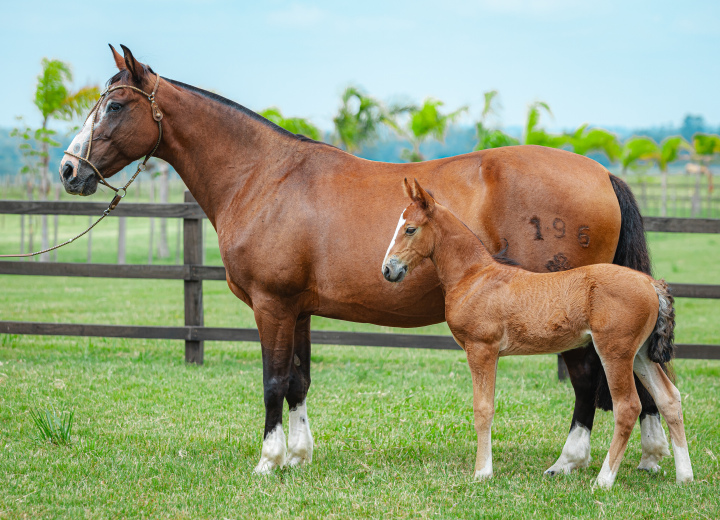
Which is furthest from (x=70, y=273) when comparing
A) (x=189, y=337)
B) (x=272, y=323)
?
(x=272, y=323)

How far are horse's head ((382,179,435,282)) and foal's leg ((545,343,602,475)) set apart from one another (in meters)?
1.27

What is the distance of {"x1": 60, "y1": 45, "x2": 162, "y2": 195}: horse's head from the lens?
4.16 m

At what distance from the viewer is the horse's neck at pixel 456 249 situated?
3.86m

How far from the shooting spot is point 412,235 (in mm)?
3750

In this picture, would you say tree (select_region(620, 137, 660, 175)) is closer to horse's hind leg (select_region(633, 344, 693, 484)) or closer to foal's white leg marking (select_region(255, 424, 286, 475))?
horse's hind leg (select_region(633, 344, 693, 484))

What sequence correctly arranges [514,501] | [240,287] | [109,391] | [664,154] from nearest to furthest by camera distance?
[514,501] < [240,287] < [109,391] < [664,154]

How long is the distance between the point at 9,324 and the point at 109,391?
2.35 metres

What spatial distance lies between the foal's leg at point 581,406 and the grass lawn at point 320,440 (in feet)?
0.33

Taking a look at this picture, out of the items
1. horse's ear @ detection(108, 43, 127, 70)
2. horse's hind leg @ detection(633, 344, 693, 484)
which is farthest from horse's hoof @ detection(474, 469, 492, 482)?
horse's ear @ detection(108, 43, 127, 70)

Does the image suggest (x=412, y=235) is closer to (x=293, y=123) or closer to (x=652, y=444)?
(x=652, y=444)

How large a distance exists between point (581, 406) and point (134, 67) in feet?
11.9

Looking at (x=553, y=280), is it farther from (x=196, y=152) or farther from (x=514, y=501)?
(x=196, y=152)

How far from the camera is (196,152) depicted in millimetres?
4457

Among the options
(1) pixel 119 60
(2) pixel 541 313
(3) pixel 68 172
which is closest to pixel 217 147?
(1) pixel 119 60
